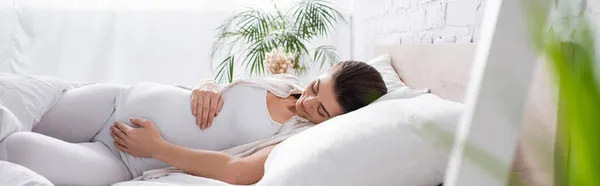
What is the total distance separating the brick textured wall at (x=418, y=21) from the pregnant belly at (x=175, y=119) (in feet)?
2.42

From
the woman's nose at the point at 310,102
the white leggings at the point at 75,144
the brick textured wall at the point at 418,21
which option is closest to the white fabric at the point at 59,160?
the white leggings at the point at 75,144

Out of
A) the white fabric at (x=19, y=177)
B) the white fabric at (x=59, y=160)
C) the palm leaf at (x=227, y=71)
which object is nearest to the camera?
the white fabric at (x=19, y=177)

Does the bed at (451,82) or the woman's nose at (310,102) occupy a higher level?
the bed at (451,82)

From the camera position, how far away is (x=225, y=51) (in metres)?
3.87

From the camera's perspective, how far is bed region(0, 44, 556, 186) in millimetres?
973

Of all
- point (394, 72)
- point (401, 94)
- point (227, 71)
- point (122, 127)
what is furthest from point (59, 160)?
point (227, 71)

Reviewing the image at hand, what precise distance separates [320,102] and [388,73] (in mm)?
453

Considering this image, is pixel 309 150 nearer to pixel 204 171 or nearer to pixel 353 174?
pixel 353 174

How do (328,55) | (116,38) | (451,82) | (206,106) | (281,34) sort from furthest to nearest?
1. (116,38)
2. (328,55)
3. (281,34)
4. (206,106)
5. (451,82)

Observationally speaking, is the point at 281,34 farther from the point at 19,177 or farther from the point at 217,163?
the point at 19,177

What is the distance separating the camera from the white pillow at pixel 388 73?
1914 millimetres

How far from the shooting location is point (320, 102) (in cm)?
166

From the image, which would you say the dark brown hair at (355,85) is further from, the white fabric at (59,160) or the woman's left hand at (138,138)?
the white fabric at (59,160)

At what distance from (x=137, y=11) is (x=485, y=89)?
3653 millimetres
